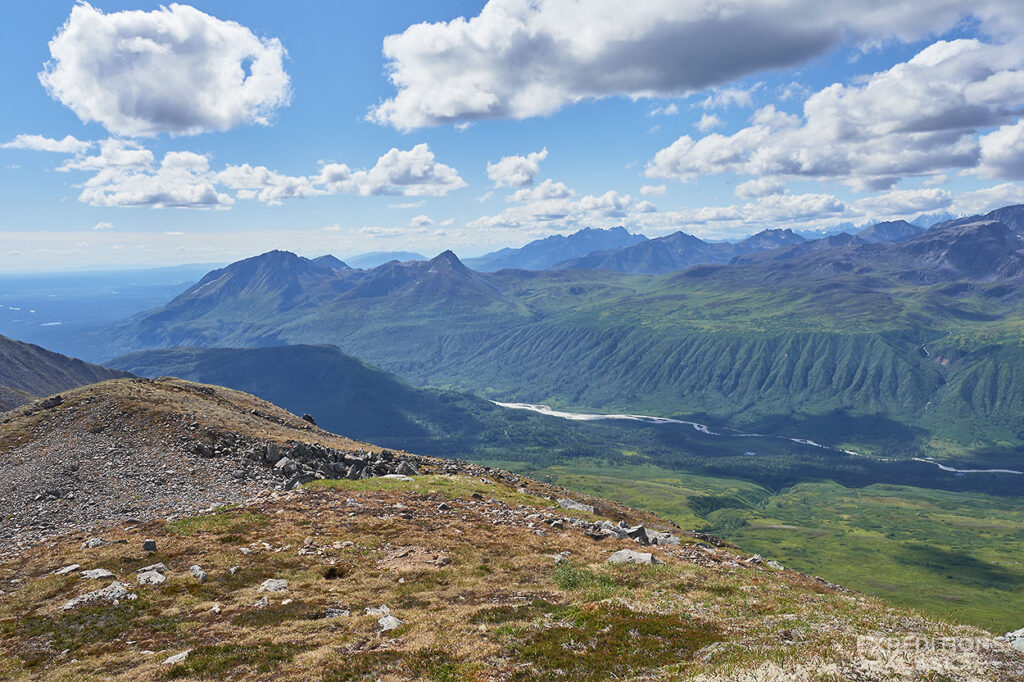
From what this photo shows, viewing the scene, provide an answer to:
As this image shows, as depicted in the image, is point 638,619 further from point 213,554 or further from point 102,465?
point 102,465

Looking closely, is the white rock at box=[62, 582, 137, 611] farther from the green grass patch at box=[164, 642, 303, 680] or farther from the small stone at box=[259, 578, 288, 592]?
the green grass patch at box=[164, 642, 303, 680]

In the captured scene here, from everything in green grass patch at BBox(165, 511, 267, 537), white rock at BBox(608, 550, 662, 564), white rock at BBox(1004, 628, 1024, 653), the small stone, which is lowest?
white rock at BBox(608, 550, 662, 564)

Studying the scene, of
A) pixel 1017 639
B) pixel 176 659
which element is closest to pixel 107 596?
pixel 176 659

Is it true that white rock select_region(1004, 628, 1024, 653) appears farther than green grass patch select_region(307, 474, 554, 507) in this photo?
No

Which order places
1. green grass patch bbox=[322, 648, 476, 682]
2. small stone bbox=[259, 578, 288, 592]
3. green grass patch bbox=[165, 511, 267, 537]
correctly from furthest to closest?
green grass patch bbox=[165, 511, 267, 537], small stone bbox=[259, 578, 288, 592], green grass patch bbox=[322, 648, 476, 682]

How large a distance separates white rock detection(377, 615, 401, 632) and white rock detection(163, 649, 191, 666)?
26.2 feet

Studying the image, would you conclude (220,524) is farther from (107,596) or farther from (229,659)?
(229,659)

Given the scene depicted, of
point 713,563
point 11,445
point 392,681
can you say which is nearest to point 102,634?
point 392,681

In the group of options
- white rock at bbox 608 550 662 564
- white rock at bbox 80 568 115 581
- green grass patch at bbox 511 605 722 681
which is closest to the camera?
green grass patch at bbox 511 605 722 681

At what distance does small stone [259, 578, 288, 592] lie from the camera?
29438mm

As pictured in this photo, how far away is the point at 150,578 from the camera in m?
29.9

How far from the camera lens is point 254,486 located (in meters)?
49.1

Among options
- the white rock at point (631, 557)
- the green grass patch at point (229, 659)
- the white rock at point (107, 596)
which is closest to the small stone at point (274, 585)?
the white rock at point (107, 596)

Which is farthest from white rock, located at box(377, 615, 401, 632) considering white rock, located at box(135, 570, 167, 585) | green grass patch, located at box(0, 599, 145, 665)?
white rock, located at box(135, 570, 167, 585)
